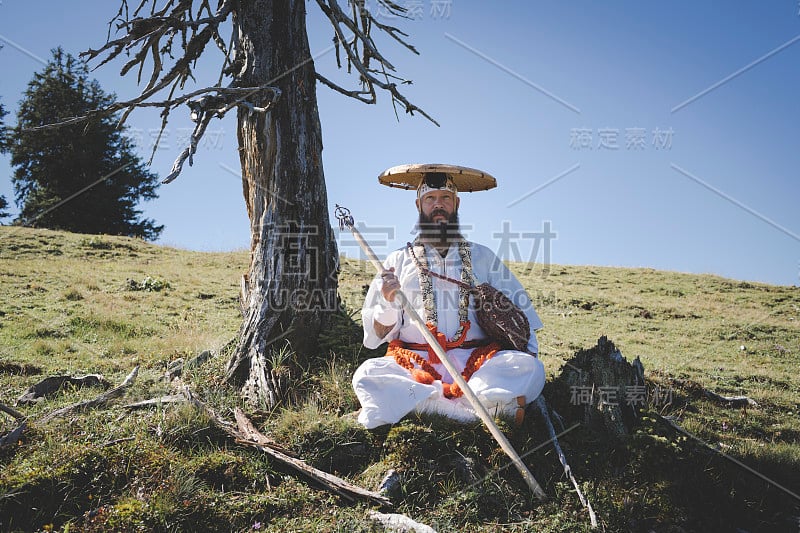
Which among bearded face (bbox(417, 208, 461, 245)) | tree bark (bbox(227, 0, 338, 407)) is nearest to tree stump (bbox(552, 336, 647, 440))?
bearded face (bbox(417, 208, 461, 245))

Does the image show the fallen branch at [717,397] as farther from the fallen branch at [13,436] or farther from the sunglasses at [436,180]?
the fallen branch at [13,436]

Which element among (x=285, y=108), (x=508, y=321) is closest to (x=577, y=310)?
(x=508, y=321)

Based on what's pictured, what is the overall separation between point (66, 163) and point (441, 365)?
24.0 m

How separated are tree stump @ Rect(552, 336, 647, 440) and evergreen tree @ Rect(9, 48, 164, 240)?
858 inches

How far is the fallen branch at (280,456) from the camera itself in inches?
151

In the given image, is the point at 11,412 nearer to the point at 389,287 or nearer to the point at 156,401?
the point at 156,401

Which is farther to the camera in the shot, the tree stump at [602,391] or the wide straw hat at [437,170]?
the wide straw hat at [437,170]

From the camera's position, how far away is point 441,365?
4703 mm

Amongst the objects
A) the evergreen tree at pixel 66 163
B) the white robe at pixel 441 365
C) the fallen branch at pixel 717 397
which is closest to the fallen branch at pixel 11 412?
the white robe at pixel 441 365

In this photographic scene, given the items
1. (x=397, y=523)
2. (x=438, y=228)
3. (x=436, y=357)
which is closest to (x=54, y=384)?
(x=436, y=357)

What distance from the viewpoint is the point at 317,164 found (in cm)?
590

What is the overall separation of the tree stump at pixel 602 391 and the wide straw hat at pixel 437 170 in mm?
2028

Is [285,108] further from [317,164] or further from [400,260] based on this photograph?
[400,260]

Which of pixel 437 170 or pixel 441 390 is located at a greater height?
pixel 437 170
